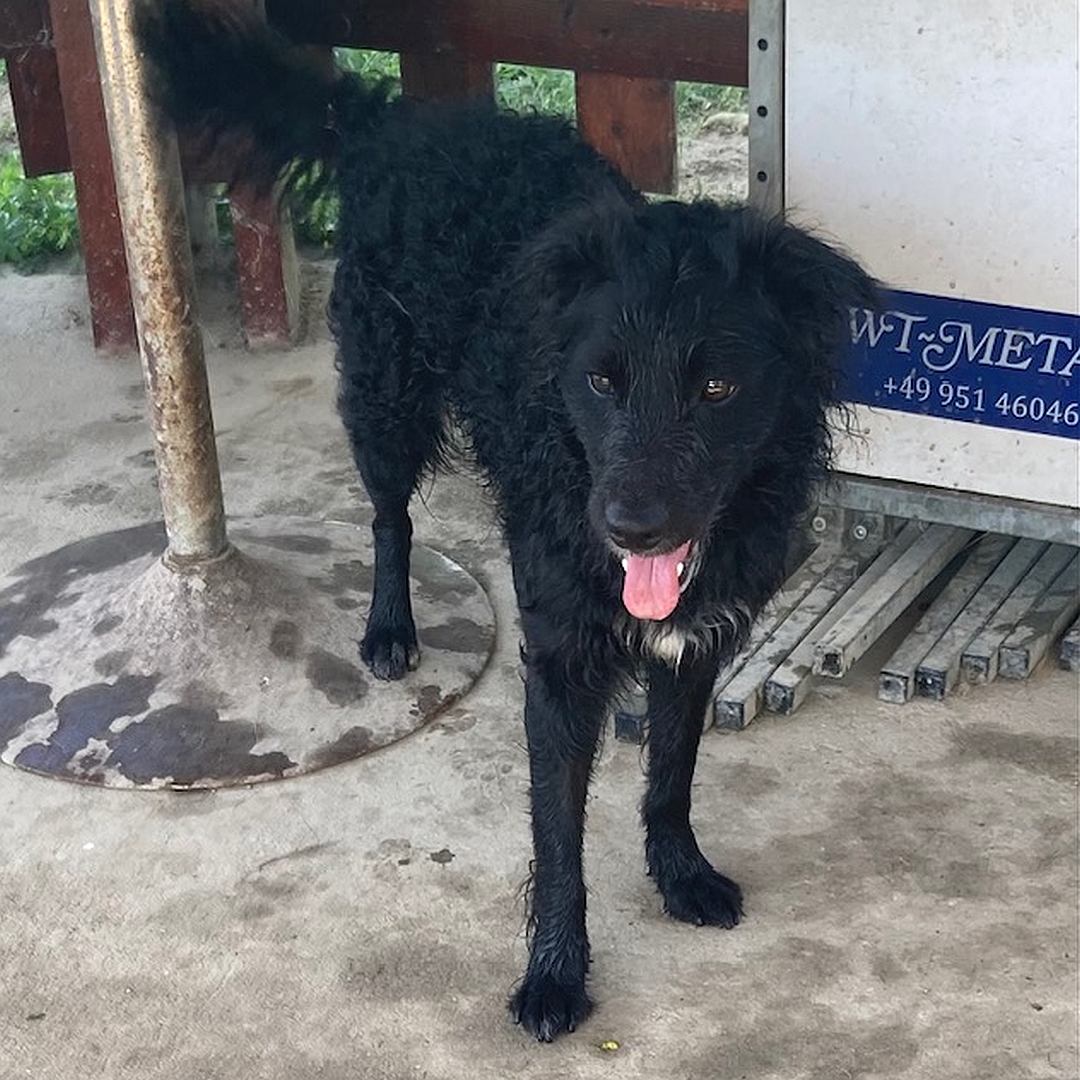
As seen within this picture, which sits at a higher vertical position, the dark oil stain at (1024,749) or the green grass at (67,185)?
the green grass at (67,185)

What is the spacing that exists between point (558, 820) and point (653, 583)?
0.52 metres

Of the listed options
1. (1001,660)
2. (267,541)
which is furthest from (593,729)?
(267,541)

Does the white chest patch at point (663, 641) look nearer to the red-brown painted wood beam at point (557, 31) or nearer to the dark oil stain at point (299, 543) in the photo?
the dark oil stain at point (299, 543)

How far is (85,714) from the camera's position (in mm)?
3656

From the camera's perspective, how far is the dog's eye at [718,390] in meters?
2.50

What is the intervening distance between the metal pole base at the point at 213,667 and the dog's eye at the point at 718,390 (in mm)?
1389

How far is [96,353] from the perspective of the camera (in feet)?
18.0

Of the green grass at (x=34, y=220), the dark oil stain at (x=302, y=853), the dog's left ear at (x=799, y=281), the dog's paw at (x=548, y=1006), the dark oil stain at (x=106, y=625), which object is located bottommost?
the dark oil stain at (x=302, y=853)

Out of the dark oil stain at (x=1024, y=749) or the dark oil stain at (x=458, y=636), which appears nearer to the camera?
the dark oil stain at (x=1024, y=749)

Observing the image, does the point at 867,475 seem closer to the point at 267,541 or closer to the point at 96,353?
the point at 267,541

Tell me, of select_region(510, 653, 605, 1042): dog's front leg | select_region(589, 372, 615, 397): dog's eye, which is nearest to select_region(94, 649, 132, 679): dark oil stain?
select_region(510, 653, 605, 1042): dog's front leg

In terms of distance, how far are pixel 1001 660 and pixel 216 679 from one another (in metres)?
1.75

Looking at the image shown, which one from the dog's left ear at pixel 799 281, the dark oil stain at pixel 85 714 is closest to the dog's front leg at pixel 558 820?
the dog's left ear at pixel 799 281

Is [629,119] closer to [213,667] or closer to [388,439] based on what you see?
[388,439]
